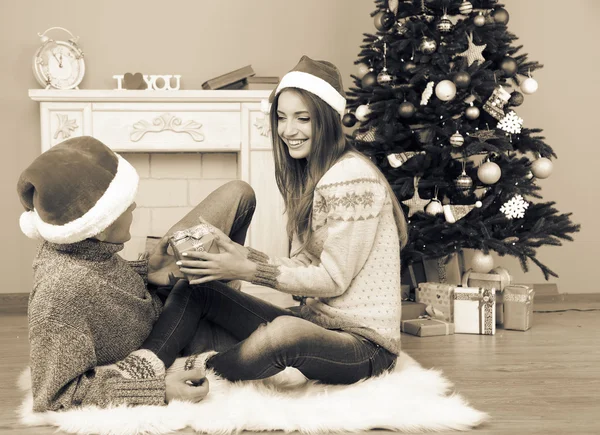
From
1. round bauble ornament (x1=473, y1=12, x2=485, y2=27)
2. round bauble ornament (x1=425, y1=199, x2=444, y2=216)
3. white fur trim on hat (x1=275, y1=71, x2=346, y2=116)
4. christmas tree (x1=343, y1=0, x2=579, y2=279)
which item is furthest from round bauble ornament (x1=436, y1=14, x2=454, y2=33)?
white fur trim on hat (x1=275, y1=71, x2=346, y2=116)

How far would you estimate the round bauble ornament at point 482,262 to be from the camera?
302 centimetres

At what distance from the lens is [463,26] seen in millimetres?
3025

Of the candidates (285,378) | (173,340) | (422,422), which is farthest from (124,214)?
(422,422)

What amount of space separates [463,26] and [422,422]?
6.20 ft

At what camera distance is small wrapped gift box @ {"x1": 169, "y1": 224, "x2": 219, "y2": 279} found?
179 centimetres

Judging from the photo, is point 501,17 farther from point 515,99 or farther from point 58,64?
point 58,64

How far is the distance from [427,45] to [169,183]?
1526 millimetres

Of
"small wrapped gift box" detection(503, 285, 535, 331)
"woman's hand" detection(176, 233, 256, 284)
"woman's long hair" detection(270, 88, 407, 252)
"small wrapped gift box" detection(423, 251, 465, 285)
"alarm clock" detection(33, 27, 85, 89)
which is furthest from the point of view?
"alarm clock" detection(33, 27, 85, 89)

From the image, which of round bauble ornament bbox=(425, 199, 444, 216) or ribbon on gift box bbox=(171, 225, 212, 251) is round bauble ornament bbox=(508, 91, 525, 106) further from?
ribbon on gift box bbox=(171, 225, 212, 251)

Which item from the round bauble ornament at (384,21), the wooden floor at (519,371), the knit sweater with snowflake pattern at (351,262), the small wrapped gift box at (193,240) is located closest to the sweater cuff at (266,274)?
the knit sweater with snowflake pattern at (351,262)

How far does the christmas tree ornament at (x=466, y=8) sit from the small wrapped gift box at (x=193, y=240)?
1764 mm

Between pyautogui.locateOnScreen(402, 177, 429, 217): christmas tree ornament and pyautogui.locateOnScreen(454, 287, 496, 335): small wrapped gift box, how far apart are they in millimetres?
375

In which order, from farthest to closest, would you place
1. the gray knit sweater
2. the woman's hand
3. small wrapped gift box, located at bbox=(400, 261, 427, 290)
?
small wrapped gift box, located at bbox=(400, 261, 427, 290)
the woman's hand
the gray knit sweater

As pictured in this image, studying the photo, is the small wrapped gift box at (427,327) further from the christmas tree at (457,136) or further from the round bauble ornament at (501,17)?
the round bauble ornament at (501,17)
